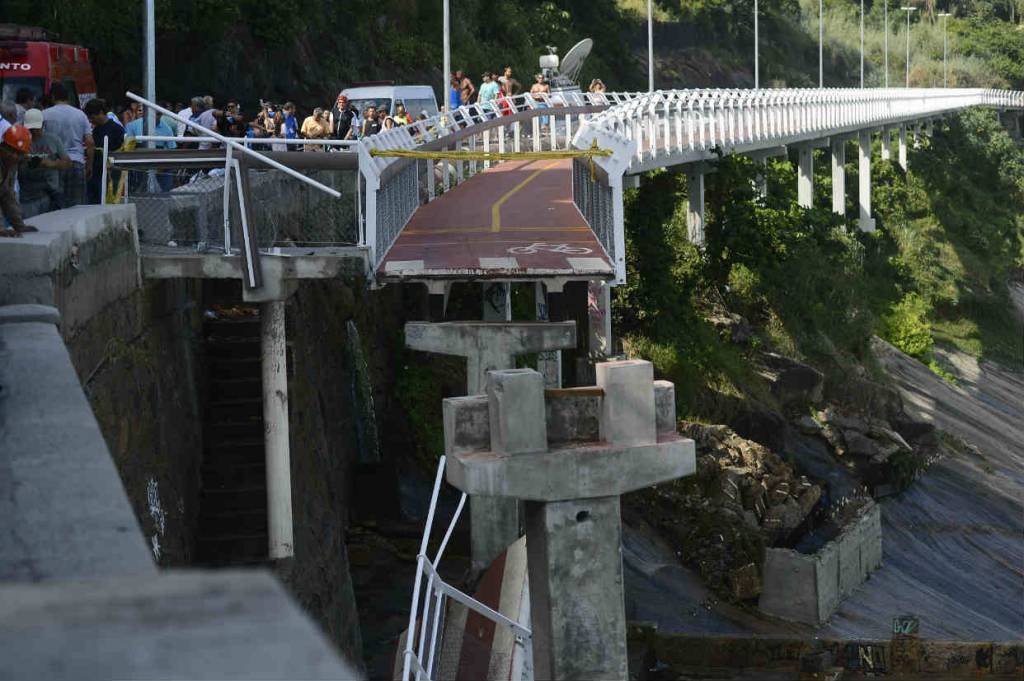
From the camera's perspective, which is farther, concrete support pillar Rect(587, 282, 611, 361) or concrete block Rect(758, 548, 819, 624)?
concrete support pillar Rect(587, 282, 611, 361)

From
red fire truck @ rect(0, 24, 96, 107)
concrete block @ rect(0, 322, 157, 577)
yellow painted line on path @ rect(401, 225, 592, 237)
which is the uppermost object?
red fire truck @ rect(0, 24, 96, 107)

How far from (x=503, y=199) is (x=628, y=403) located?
14325 mm

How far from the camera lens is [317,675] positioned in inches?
105

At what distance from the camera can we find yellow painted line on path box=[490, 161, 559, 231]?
79.1 feet

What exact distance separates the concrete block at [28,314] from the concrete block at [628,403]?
4.31 metres

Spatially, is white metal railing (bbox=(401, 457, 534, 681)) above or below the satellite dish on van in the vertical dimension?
below

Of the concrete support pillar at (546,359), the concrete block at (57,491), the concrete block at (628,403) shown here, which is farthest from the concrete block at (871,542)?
the concrete block at (57,491)

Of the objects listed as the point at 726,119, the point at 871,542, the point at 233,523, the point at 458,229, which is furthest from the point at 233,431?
the point at 726,119

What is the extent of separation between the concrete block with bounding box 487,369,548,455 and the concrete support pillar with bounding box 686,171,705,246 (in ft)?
87.8

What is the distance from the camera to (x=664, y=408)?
42.3ft

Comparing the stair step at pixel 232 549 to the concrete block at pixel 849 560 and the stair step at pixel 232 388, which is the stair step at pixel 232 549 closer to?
the stair step at pixel 232 388

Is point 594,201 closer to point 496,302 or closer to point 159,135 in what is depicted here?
point 496,302

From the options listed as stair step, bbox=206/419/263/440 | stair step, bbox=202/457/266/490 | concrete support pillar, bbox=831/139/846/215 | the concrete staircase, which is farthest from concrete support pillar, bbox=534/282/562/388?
concrete support pillar, bbox=831/139/846/215

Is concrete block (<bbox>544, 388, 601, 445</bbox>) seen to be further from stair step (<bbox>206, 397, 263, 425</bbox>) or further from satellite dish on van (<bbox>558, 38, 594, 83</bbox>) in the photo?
satellite dish on van (<bbox>558, 38, 594, 83</bbox>)
